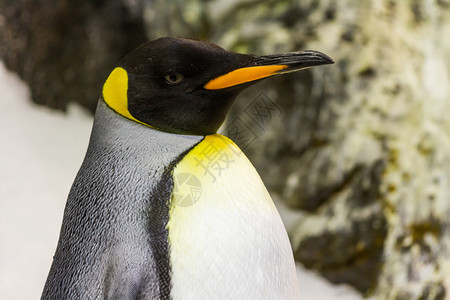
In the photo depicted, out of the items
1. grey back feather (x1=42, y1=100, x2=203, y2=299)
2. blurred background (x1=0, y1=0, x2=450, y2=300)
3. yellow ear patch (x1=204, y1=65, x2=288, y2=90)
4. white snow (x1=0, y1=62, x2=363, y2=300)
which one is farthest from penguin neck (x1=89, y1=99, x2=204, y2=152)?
white snow (x1=0, y1=62, x2=363, y2=300)

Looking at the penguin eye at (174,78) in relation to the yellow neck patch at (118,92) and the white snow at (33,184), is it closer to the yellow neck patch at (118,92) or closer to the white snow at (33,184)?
the yellow neck patch at (118,92)

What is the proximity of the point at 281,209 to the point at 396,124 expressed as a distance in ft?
2.15

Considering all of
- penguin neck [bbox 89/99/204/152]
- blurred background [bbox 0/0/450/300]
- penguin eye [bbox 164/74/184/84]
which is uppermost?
penguin eye [bbox 164/74/184/84]

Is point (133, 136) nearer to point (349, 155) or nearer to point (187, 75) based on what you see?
point (187, 75)

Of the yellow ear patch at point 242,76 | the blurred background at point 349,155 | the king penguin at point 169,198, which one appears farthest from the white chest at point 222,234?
the blurred background at point 349,155

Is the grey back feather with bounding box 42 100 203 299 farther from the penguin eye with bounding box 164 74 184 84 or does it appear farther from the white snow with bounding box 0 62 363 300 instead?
the white snow with bounding box 0 62 363 300

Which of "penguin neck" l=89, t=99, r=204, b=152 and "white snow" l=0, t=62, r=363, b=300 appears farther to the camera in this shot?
"white snow" l=0, t=62, r=363, b=300

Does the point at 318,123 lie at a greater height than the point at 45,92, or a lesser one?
lesser

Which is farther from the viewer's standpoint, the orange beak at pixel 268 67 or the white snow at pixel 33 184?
the white snow at pixel 33 184

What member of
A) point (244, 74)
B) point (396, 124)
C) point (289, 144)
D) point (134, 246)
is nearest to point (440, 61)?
point (396, 124)

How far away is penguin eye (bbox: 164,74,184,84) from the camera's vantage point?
0.83m

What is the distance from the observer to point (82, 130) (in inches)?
115

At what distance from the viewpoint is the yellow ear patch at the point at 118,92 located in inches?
34.0

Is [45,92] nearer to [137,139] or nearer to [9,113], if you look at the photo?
[9,113]
